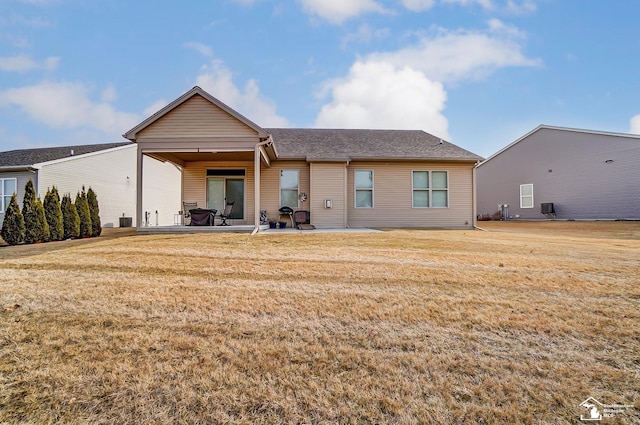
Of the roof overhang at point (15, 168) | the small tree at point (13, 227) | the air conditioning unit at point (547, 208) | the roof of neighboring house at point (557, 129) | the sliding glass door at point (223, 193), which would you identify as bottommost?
the small tree at point (13, 227)

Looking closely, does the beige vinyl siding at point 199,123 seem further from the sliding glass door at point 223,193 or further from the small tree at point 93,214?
the small tree at point 93,214

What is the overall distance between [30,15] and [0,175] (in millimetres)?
7866

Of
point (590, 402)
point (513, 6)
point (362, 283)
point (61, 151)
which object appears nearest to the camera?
point (590, 402)

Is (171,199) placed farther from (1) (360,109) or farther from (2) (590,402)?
(2) (590,402)

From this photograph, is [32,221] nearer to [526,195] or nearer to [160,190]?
[160,190]

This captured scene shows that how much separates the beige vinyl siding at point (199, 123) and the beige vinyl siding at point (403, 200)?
5127 mm

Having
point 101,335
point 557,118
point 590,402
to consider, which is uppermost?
point 557,118

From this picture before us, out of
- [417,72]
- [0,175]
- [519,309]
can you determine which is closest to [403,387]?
[519,309]

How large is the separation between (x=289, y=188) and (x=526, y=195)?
16724mm

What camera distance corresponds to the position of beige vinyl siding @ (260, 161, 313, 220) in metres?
12.3

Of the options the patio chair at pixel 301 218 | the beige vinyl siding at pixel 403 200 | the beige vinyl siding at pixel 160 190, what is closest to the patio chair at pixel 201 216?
the patio chair at pixel 301 218

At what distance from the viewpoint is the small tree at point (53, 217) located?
34.0 feet

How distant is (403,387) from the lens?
6.95 ft

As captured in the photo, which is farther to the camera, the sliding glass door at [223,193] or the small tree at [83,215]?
the sliding glass door at [223,193]
